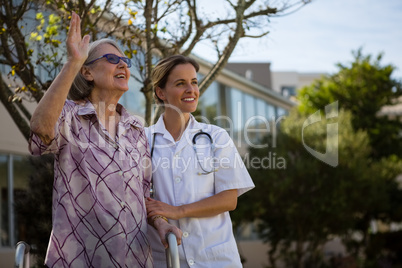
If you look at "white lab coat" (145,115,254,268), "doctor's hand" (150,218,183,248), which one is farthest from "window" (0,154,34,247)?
"doctor's hand" (150,218,183,248)

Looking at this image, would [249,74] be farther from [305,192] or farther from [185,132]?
[185,132]

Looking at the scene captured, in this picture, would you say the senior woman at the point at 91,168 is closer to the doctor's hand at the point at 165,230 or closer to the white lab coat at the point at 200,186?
the doctor's hand at the point at 165,230

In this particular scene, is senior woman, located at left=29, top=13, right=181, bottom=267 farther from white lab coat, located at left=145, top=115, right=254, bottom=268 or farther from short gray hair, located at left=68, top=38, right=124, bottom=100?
white lab coat, located at left=145, top=115, right=254, bottom=268

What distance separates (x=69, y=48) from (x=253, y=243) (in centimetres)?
2449

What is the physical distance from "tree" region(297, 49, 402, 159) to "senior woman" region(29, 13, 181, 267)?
29.8m

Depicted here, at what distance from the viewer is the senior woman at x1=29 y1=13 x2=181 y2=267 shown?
3064mm

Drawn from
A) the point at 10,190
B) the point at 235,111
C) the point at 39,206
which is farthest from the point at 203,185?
the point at 235,111

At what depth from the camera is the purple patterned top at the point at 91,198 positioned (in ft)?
10.4

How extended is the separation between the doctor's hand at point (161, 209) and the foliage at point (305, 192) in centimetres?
1515

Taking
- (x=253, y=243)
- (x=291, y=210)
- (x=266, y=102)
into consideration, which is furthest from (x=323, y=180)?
(x=266, y=102)

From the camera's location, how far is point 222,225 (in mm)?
3744

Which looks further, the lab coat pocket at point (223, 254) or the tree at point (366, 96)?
the tree at point (366, 96)
